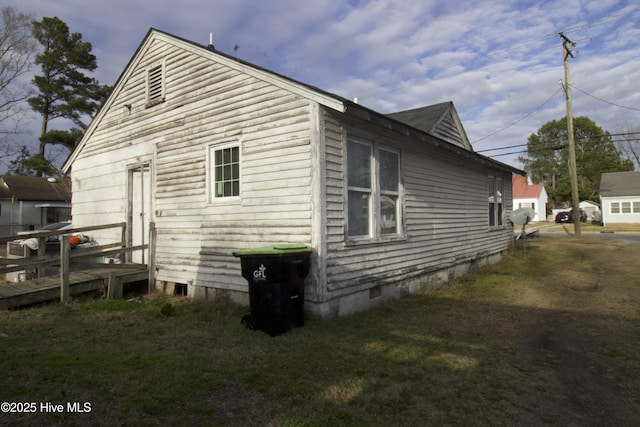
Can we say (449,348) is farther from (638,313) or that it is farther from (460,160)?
(460,160)

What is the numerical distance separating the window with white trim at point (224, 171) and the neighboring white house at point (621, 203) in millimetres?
41189

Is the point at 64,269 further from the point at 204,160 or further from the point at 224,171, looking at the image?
the point at 224,171

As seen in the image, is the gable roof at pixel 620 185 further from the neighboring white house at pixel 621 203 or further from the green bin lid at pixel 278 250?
the green bin lid at pixel 278 250

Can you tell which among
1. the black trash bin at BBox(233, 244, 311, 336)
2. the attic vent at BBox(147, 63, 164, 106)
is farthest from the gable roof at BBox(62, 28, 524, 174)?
the black trash bin at BBox(233, 244, 311, 336)

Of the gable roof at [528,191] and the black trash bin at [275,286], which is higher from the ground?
the gable roof at [528,191]

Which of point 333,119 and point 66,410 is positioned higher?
point 333,119

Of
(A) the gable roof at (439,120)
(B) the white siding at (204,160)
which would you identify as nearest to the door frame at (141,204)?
(B) the white siding at (204,160)

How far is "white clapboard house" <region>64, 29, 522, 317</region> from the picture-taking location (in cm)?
629

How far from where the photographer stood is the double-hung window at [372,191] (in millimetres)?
6934

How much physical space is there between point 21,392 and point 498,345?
5.15m

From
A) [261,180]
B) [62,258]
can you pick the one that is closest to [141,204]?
[62,258]

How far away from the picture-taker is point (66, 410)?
10.8 ft

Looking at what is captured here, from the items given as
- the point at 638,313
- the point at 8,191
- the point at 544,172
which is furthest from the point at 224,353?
the point at 544,172

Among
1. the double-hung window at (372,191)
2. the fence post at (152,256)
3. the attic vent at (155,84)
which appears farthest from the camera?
the attic vent at (155,84)
